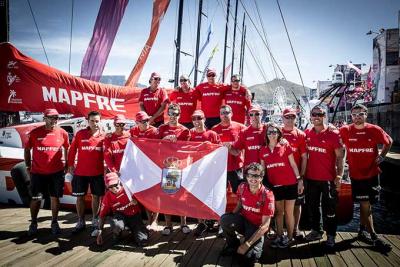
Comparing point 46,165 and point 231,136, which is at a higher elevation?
point 231,136

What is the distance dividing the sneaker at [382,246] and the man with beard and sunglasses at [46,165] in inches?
227

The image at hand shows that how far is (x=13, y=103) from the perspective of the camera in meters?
5.29

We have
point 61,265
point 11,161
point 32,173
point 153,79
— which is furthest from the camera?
point 11,161

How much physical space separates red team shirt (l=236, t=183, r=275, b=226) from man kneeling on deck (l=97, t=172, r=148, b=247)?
1.90 meters

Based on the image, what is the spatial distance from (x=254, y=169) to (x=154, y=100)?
137 inches

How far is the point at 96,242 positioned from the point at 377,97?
41.9m

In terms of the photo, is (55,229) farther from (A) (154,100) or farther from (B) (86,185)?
(A) (154,100)

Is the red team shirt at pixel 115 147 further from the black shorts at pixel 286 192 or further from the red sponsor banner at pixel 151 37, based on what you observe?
the black shorts at pixel 286 192

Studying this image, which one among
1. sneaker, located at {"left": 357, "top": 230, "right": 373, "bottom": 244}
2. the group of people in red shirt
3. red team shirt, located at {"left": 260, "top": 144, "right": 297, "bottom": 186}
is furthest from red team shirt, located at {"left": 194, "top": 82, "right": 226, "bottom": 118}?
sneaker, located at {"left": 357, "top": 230, "right": 373, "bottom": 244}

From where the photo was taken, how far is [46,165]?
16.7 feet

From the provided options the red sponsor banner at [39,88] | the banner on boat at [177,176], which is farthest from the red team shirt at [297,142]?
the red sponsor banner at [39,88]

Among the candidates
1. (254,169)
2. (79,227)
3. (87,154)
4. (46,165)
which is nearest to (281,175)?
(254,169)

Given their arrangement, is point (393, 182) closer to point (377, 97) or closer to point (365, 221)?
point (365, 221)

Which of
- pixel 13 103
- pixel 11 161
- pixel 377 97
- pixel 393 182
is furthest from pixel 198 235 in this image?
pixel 377 97
